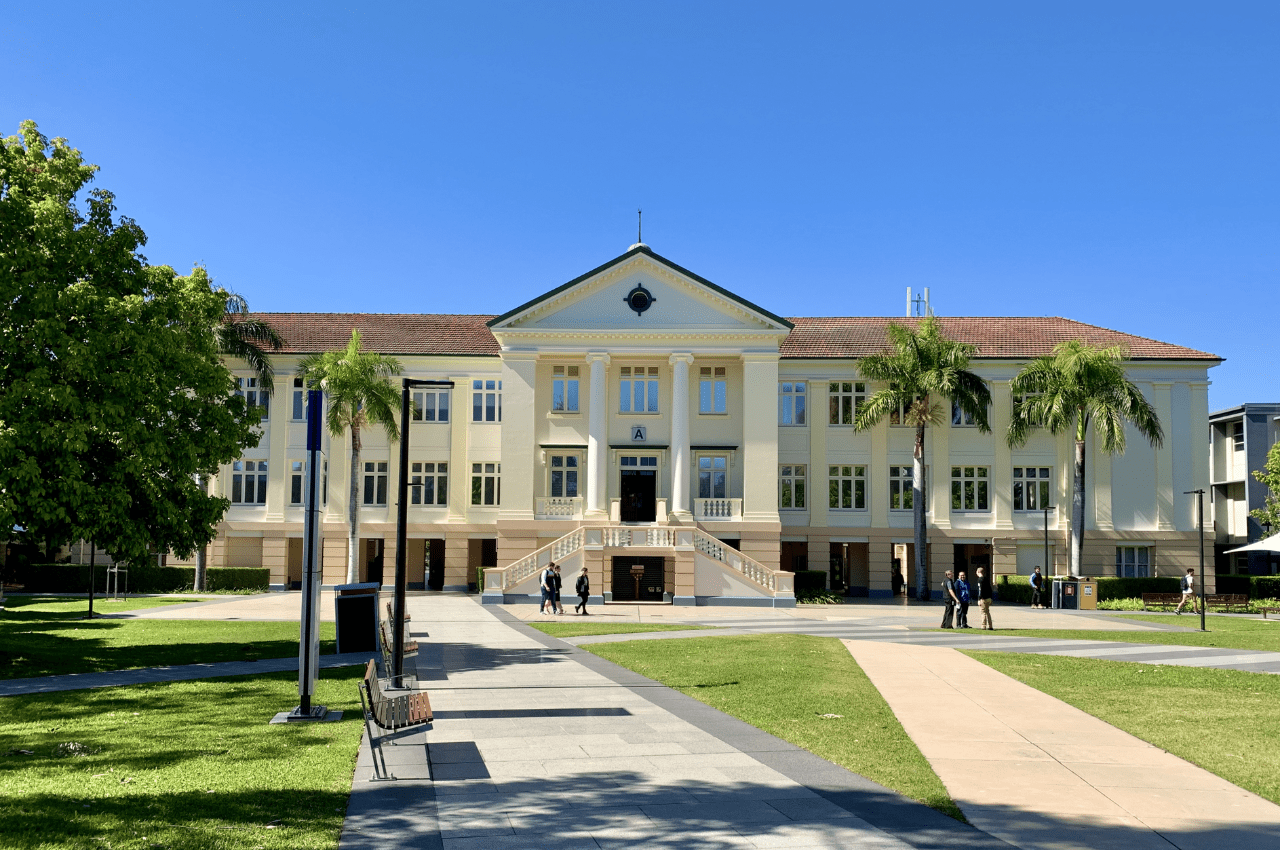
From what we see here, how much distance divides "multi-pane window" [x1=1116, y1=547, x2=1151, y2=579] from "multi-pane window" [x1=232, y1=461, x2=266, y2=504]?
39553 mm

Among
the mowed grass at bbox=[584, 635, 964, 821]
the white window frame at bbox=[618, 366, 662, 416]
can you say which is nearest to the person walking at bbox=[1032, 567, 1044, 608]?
the white window frame at bbox=[618, 366, 662, 416]

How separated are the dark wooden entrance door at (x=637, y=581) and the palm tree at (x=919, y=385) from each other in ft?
37.8

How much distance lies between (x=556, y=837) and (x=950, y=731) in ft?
21.9

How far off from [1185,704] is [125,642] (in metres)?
21.2

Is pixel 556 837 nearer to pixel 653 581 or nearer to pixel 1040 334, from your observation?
pixel 653 581

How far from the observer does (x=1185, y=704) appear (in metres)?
14.9

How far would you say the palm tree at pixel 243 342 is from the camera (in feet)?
146

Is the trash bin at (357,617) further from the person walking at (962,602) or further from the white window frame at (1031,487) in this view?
the white window frame at (1031,487)

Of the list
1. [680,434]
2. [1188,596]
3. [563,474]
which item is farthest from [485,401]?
[1188,596]

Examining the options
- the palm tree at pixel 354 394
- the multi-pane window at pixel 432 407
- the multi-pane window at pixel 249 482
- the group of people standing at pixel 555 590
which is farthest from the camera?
the multi-pane window at pixel 432 407

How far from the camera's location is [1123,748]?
464 inches

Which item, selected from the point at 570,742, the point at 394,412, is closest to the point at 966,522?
the point at 394,412

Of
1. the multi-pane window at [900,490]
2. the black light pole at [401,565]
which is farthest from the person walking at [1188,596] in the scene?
the black light pole at [401,565]

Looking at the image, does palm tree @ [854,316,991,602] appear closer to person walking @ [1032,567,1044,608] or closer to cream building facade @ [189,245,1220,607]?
cream building facade @ [189,245,1220,607]
